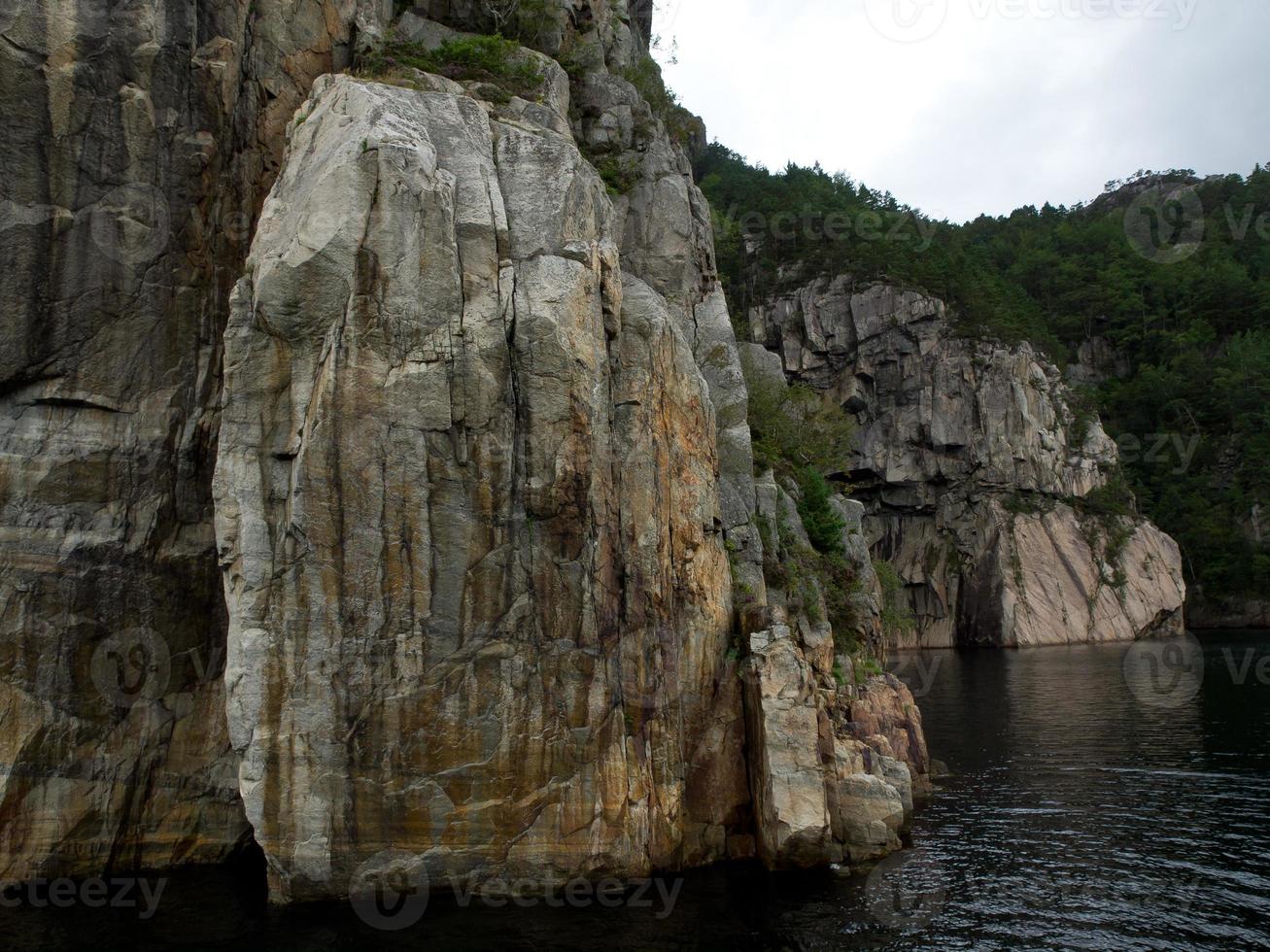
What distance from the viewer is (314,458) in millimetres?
17734

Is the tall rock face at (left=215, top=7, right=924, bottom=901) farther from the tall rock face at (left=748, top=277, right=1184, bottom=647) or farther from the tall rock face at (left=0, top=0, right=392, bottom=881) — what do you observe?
the tall rock face at (left=748, top=277, right=1184, bottom=647)

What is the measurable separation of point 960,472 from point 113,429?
236 feet

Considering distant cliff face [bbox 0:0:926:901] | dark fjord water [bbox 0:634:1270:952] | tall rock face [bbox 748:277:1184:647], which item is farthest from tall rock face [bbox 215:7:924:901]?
tall rock face [bbox 748:277:1184:647]

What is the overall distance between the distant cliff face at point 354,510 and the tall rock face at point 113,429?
0.24 feet

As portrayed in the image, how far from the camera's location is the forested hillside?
269 ft

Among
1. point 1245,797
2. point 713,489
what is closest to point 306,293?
point 713,489

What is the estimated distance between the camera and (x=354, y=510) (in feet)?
58.9

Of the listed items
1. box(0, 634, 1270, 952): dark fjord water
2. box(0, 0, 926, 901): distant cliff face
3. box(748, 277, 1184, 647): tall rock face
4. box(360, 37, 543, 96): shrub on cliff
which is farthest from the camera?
box(748, 277, 1184, 647): tall rock face

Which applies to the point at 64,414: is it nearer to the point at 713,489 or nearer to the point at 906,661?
the point at 713,489

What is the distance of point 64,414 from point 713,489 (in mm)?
15981

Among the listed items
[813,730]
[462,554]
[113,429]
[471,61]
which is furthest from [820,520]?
[113,429]

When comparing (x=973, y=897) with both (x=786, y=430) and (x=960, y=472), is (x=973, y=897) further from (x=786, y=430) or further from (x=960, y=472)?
(x=960, y=472)

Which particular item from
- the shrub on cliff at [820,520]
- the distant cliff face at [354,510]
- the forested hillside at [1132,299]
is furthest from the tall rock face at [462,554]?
the forested hillside at [1132,299]

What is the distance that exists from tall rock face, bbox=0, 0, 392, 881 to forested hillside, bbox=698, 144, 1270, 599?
2251 inches
